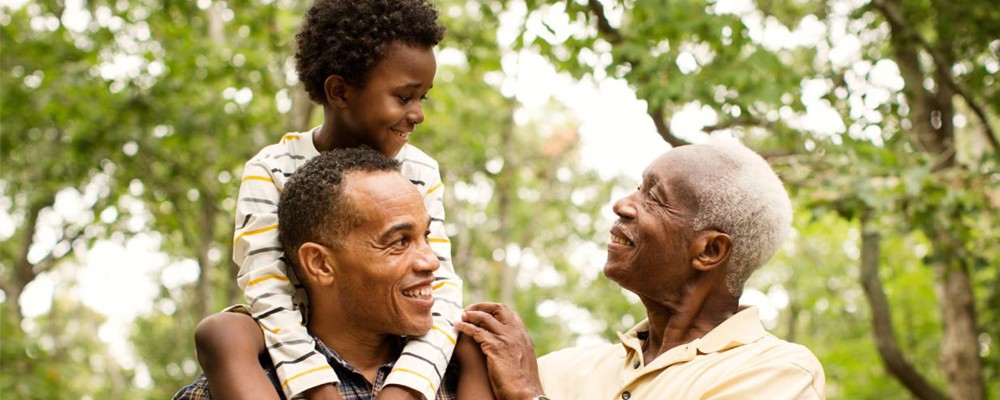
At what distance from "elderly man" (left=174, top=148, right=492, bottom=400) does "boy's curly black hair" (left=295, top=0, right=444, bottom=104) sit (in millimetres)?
281

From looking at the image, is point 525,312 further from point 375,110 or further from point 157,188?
point 375,110

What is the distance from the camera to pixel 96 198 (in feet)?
45.6

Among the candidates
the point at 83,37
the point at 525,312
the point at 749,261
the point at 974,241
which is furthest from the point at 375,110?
the point at 525,312

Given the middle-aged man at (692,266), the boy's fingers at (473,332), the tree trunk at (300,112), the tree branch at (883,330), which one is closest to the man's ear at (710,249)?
the middle-aged man at (692,266)

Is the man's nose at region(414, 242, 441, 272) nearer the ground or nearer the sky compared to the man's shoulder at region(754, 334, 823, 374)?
nearer the sky

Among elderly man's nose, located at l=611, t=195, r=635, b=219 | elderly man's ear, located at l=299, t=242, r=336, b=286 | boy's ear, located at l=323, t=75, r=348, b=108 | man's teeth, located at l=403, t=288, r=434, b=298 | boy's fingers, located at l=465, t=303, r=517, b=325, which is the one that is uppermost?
boy's ear, located at l=323, t=75, r=348, b=108

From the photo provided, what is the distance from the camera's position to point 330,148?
2887 millimetres

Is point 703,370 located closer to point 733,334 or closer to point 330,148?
point 733,334

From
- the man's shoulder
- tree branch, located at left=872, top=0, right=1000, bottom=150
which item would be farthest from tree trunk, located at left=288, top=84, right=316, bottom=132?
the man's shoulder

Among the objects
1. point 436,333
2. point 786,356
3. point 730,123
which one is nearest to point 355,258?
point 436,333

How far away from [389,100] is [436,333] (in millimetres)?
646

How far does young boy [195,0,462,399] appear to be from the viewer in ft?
8.07

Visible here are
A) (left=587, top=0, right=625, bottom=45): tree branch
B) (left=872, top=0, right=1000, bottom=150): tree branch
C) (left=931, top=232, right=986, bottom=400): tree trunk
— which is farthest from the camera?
(left=931, top=232, right=986, bottom=400): tree trunk

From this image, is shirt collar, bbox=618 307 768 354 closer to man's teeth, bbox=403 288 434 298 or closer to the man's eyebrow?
man's teeth, bbox=403 288 434 298
